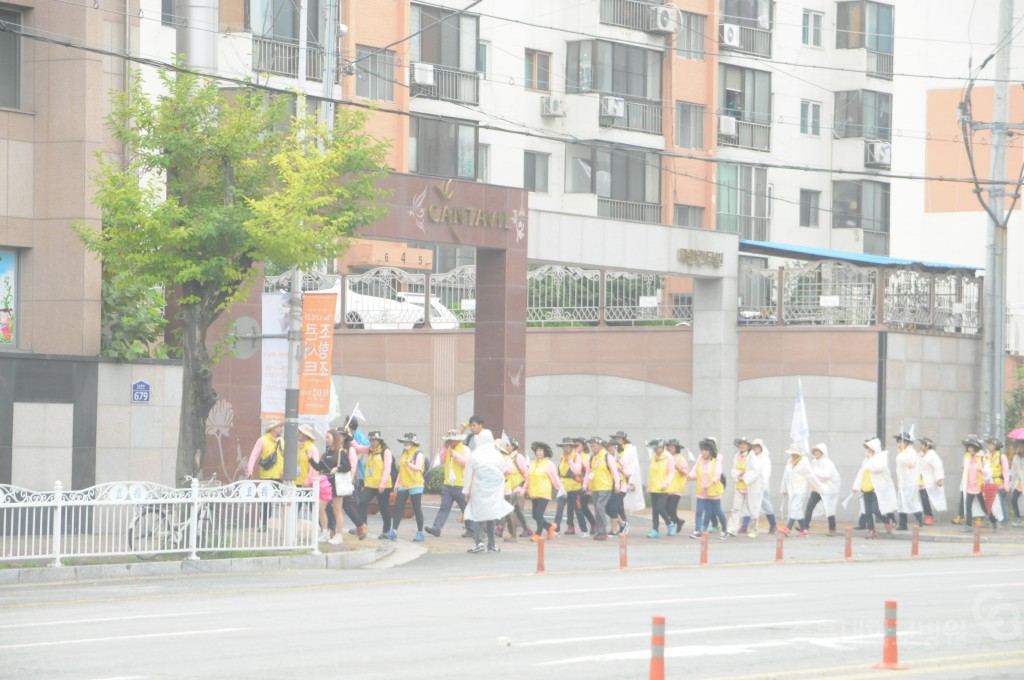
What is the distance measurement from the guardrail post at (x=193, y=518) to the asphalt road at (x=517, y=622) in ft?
2.30

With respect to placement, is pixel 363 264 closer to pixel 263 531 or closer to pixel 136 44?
pixel 136 44

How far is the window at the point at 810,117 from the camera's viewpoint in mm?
53406

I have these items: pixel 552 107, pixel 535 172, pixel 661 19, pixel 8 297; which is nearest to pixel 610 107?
pixel 552 107

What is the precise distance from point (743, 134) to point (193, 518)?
33952 millimetres

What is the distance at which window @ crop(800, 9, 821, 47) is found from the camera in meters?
53.6

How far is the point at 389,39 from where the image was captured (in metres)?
42.4

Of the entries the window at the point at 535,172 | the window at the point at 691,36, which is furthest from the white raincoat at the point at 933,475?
the window at the point at 691,36

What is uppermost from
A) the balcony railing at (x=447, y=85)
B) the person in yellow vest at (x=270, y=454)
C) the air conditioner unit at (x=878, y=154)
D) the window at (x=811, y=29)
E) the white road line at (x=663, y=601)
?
the window at (x=811, y=29)

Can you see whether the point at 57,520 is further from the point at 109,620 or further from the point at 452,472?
the point at 452,472

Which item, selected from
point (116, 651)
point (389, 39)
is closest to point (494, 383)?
point (389, 39)

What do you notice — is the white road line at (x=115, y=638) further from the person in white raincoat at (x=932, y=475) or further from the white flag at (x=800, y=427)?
the person in white raincoat at (x=932, y=475)

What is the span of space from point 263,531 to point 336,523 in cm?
278

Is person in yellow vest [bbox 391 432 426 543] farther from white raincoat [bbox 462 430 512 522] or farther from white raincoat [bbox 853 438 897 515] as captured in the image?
white raincoat [bbox 853 438 897 515]

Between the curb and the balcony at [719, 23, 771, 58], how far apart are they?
30780 mm
